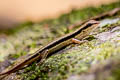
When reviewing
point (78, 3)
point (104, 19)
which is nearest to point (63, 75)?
point (104, 19)

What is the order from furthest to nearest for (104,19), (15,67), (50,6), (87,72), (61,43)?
(50,6) < (104,19) < (61,43) < (15,67) < (87,72)

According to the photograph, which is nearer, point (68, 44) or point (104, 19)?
point (68, 44)

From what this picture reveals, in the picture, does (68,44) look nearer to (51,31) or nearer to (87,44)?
(87,44)

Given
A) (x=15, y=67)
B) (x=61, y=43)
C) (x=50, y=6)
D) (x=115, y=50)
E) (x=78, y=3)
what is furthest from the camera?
(x=50, y=6)

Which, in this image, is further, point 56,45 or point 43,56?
point 56,45

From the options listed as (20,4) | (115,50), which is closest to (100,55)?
(115,50)

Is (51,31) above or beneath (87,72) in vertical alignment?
beneath
